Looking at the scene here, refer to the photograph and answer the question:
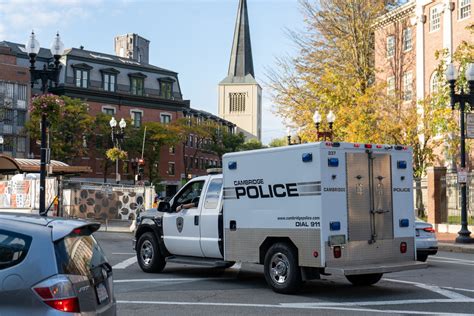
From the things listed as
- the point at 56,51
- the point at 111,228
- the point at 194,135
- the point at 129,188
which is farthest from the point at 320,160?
the point at 194,135

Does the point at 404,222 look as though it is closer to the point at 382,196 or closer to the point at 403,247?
the point at 403,247

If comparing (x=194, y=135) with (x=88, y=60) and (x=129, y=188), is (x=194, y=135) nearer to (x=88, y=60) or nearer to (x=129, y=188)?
(x=88, y=60)

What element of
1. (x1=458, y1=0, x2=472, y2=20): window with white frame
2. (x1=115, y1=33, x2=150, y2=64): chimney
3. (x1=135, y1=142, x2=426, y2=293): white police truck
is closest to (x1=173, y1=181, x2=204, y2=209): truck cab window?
(x1=135, y1=142, x2=426, y2=293): white police truck

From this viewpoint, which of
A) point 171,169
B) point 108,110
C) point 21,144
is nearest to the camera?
point 21,144

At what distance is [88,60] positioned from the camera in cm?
7288

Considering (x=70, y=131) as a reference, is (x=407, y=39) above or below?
above

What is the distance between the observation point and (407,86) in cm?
4109

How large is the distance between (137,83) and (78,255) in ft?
245

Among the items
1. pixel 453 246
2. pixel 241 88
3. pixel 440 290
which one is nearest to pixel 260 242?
pixel 440 290

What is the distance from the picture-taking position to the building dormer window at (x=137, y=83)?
7806cm

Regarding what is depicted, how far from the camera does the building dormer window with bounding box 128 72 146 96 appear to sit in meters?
78.1

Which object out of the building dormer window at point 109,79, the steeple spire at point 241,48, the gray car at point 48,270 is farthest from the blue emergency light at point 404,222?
the steeple spire at point 241,48

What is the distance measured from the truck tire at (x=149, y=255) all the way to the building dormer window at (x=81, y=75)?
59901 millimetres

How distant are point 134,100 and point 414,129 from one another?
48.9 metres
